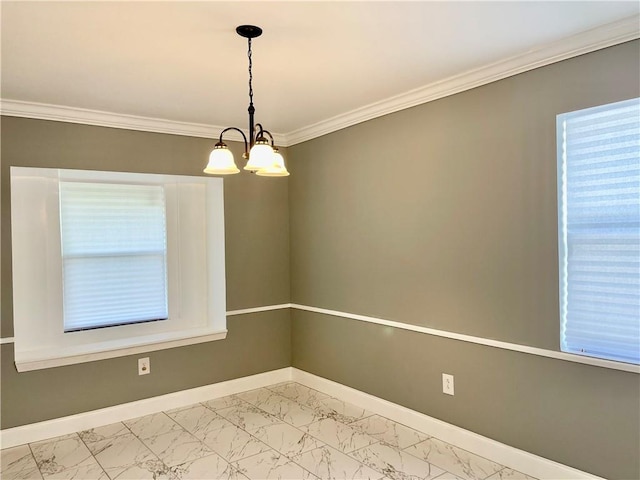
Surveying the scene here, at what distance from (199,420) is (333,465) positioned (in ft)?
4.10

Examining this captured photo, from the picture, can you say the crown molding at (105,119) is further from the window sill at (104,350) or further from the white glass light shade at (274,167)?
the white glass light shade at (274,167)

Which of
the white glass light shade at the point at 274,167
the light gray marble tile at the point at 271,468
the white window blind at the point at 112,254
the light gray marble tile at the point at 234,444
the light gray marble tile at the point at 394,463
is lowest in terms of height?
the light gray marble tile at the point at 234,444

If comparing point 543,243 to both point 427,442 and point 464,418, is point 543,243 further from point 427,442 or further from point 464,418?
point 427,442

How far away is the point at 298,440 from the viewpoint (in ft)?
10.2

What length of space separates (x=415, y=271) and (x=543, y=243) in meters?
0.93

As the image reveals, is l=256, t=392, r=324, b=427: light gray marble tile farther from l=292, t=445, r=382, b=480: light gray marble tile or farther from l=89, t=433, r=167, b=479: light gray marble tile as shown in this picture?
l=89, t=433, r=167, b=479: light gray marble tile

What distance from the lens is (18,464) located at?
2.87 meters

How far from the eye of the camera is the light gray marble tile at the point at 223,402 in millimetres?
3802

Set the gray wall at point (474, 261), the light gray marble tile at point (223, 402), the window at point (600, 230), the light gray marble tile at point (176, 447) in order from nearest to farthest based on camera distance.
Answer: the window at point (600, 230) < the gray wall at point (474, 261) < the light gray marble tile at point (176, 447) < the light gray marble tile at point (223, 402)

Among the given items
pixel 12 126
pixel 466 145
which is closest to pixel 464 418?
pixel 466 145

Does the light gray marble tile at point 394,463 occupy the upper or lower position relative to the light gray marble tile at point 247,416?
upper

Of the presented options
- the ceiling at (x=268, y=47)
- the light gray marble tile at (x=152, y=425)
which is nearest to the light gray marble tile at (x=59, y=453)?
the light gray marble tile at (x=152, y=425)

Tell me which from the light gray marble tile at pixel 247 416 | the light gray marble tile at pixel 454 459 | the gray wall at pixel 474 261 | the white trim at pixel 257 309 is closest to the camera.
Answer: the gray wall at pixel 474 261

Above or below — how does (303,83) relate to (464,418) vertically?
above
